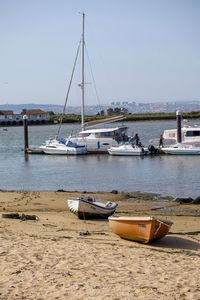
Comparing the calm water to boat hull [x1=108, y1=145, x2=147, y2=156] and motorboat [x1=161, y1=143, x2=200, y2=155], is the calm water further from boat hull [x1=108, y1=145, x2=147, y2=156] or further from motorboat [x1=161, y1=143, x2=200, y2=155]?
motorboat [x1=161, y1=143, x2=200, y2=155]

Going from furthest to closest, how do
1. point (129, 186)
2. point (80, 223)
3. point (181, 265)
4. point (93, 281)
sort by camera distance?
point (129, 186) < point (80, 223) < point (181, 265) < point (93, 281)

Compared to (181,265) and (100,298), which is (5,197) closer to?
(181,265)

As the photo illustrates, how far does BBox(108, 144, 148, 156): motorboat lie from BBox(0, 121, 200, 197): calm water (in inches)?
40.6

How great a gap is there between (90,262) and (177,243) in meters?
4.01

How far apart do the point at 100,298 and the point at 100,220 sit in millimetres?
9586

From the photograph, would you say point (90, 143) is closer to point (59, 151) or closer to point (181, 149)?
point (59, 151)

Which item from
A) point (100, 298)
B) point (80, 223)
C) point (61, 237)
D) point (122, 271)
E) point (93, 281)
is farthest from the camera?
point (80, 223)

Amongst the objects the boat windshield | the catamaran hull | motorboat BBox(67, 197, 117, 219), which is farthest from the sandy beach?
the boat windshield

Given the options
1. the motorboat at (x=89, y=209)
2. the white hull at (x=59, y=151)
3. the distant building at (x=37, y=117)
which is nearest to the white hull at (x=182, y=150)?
the white hull at (x=59, y=151)

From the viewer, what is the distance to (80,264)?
10961mm

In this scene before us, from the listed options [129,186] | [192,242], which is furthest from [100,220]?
[129,186]

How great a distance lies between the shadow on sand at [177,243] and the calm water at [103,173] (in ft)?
41.5

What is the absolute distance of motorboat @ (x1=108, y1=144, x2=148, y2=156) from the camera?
50619 mm

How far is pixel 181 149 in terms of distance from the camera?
164ft
